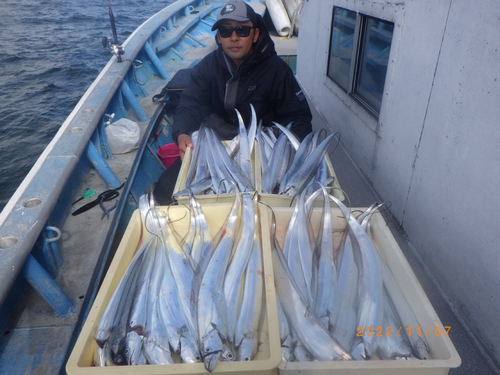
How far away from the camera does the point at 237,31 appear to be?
2740mm

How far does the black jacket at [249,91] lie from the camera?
3012 millimetres

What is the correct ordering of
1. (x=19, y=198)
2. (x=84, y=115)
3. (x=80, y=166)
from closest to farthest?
(x=19, y=198), (x=80, y=166), (x=84, y=115)

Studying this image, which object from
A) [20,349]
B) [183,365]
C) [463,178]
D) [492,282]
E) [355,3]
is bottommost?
[20,349]

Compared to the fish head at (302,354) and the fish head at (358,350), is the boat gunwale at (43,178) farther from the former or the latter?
the fish head at (358,350)

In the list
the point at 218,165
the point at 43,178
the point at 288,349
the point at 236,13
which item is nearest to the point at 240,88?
the point at 236,13

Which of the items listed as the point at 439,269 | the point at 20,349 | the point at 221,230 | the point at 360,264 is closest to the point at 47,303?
the point at 20,349

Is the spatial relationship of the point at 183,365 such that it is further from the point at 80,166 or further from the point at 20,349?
the point at 80,166

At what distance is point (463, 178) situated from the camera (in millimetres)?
1937

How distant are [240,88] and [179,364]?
2394 millimetres

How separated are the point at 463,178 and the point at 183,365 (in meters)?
1.70

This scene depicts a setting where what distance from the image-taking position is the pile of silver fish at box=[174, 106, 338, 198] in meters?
2.32

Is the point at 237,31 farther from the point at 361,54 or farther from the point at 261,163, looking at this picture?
the point at 361,54

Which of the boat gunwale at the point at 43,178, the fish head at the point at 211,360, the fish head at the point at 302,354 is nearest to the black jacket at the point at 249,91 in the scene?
the boat gunwale at the point at 43,178

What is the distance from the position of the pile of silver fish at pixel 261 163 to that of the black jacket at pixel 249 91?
0.95 ft
